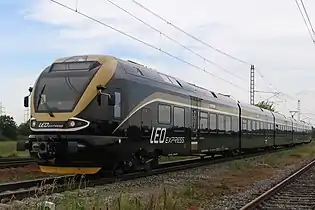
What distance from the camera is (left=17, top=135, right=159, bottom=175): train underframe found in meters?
14.0

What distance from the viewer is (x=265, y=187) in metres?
15.9

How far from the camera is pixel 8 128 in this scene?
72.7 metres

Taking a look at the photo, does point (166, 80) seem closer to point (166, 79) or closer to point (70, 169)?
point (166, 79)

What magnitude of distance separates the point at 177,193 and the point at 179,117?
7.57 meters

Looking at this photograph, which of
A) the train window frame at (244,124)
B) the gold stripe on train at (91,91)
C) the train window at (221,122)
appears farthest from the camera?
the train window frame at (244,124)

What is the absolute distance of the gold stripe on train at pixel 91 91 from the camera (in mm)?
14180

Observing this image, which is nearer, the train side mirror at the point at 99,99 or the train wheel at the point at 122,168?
the train side mirror at the point at 99,99

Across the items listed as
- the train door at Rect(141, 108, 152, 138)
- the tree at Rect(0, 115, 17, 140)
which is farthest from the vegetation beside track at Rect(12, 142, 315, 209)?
the tree at Rect(0, 115, 17, 140)

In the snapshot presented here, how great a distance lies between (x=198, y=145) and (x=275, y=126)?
79.2ft

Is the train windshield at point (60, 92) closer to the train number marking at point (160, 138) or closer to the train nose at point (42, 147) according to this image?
the train nose at point (42, 147)

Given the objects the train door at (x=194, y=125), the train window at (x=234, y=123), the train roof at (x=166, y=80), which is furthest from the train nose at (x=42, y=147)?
the train window at (x=234, y=123)

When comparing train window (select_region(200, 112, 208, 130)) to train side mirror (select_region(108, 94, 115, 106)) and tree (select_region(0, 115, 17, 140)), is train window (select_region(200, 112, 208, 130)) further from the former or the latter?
tree (select_region(0, 115, 17, 140))

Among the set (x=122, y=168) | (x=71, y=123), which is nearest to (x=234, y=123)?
(x=122, y=168)

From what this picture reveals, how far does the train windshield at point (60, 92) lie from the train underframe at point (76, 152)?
34.6 inches
